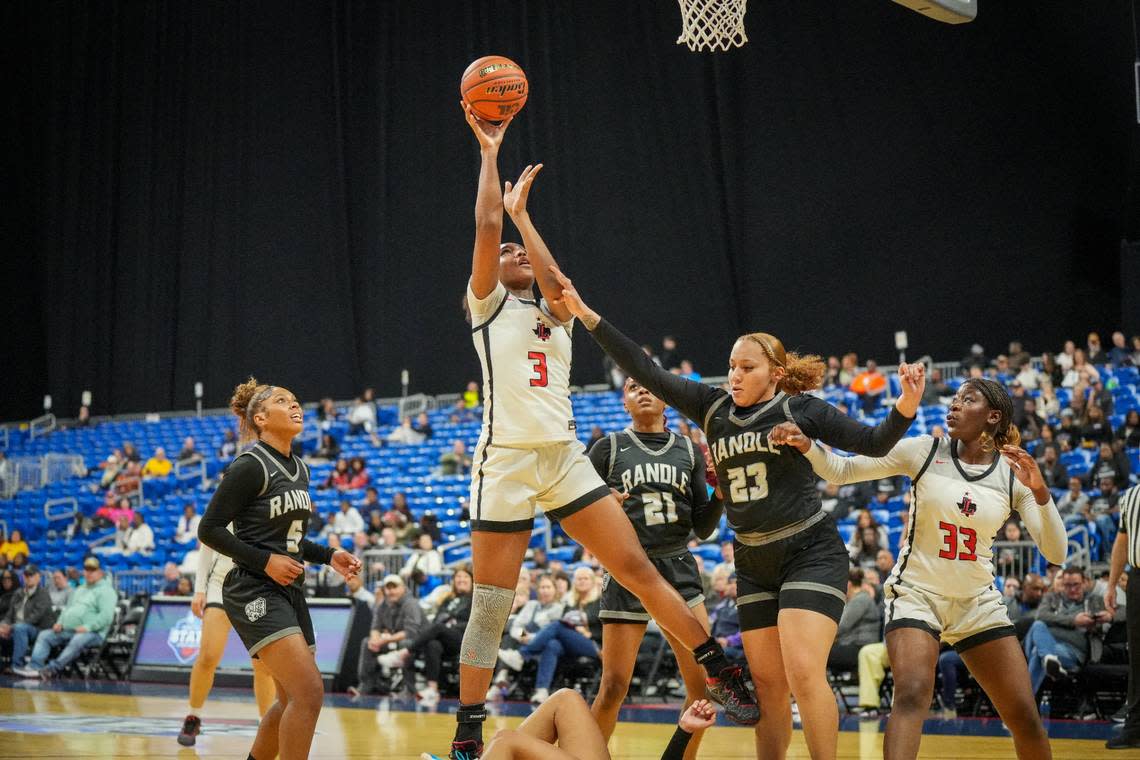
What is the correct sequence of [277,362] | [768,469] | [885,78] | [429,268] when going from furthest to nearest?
[277,362]
[429,268]
[885,78]
[768,469]

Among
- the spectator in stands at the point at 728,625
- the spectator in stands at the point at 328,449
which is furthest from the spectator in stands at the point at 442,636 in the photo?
the spectator in stands at the point at 328,449

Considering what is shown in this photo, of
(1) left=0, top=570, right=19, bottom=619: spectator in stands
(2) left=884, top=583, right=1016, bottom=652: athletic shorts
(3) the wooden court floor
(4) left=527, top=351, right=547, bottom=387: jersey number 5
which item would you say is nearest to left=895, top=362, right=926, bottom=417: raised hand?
(2) left=884, top=583, right=1016, bottom=652: athletic shorts

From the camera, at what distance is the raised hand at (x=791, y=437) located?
5043 mm

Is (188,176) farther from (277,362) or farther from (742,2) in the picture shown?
(742,2)

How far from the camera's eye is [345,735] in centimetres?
914

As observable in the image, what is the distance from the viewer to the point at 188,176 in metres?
28.8

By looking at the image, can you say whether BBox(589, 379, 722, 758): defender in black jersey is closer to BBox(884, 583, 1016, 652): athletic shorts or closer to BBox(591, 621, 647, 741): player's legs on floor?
BBox(591, 621, 647, 741): player's legs on floor

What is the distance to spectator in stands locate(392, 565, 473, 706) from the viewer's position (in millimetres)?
12680

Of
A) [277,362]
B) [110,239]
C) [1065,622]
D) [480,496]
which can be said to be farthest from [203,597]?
[110,239]

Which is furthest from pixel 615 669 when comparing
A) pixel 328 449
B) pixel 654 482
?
pixel 328 449

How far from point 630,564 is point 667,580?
3.46ft

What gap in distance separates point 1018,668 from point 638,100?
20.5 metres

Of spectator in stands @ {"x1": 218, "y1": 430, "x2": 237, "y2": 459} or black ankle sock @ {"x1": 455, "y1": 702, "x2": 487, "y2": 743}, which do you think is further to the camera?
spectator in stands @ {"x1": 218, "y1": 430, "x2": 237, "y2": 459}

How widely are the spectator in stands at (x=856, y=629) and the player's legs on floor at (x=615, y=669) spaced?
525cm
